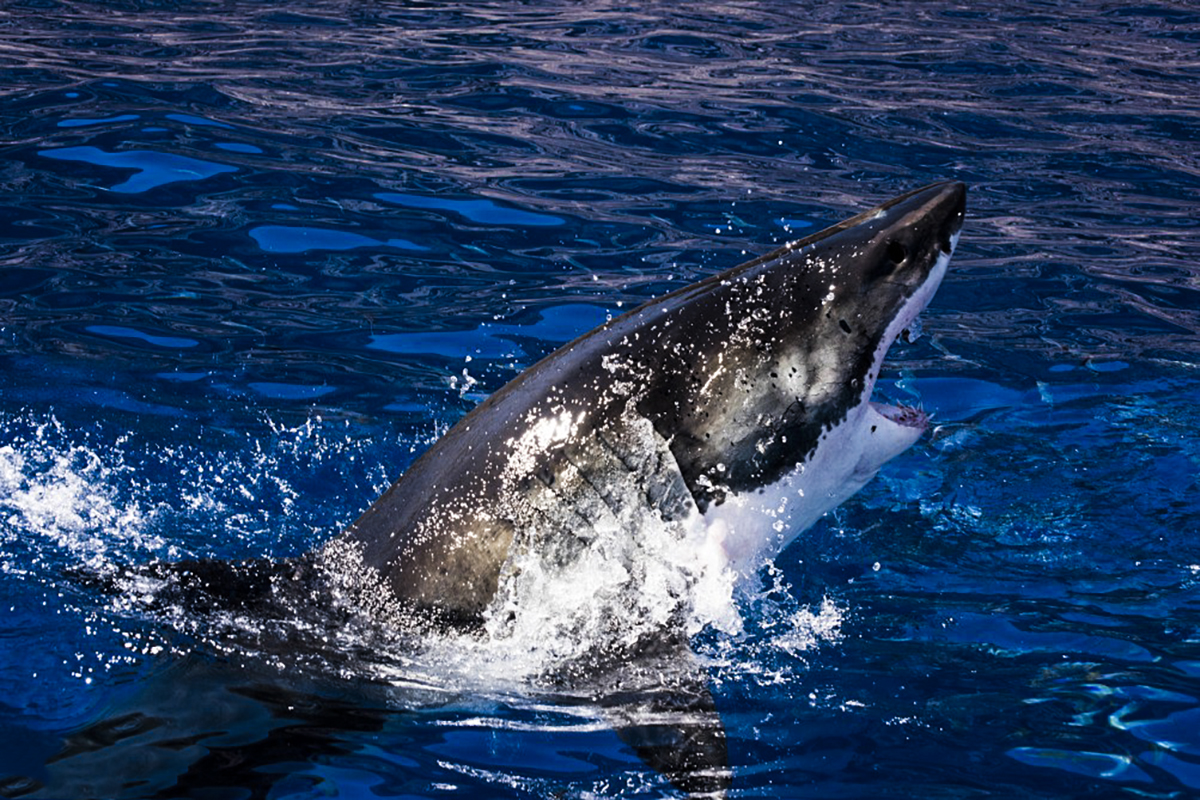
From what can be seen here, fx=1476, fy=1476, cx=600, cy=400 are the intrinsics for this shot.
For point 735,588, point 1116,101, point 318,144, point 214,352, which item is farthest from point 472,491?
point 1116,101

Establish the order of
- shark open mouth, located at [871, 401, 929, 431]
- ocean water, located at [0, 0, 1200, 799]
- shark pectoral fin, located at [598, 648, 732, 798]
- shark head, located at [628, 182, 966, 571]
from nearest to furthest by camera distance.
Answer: shark pectoral fin, located at [598, 648, 732, 798] < ocean water, located at [0, 0, 1200, 799] < shark head, located at [628, 182, 966, 571] < shark open mouth, located at [871, 401, 929, 431]

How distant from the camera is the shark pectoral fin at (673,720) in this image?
12.7 feet

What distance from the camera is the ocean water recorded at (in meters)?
4.24

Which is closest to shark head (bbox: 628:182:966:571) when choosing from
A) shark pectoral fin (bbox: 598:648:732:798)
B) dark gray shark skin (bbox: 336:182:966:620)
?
dark gray shark skin (bbox: 336:182:966:620)

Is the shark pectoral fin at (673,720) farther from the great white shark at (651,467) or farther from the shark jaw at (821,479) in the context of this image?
the shark jaw at (821,479)

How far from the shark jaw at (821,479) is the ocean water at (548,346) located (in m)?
0.37

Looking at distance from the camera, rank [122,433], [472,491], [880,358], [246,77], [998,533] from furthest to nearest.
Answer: [246,77] < [122,433] < [998,533] < [880,358] < [472,491]

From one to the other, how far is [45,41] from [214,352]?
5996 mm

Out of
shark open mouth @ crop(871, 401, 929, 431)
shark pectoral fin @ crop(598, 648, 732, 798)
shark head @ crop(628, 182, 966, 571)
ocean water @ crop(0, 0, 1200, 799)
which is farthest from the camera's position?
shark open mouth @ crop(871, 401, 929, 431)

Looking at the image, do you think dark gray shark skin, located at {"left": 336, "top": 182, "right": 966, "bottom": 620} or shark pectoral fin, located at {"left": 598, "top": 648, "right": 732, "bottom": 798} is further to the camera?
dark gray shark skin, located at {"left": 336, "top": 182, "right": 966, "bottom": 620}

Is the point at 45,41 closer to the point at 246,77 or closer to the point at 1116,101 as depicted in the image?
the point at 246,77

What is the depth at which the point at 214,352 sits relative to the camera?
7.34 meters

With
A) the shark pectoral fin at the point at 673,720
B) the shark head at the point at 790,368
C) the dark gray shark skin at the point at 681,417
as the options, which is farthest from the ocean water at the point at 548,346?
the shark head at the point at 790,368

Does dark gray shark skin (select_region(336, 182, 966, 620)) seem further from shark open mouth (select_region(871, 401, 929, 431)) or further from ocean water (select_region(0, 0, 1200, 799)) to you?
ocean water (select_region(0, 0, 1200, 799))
